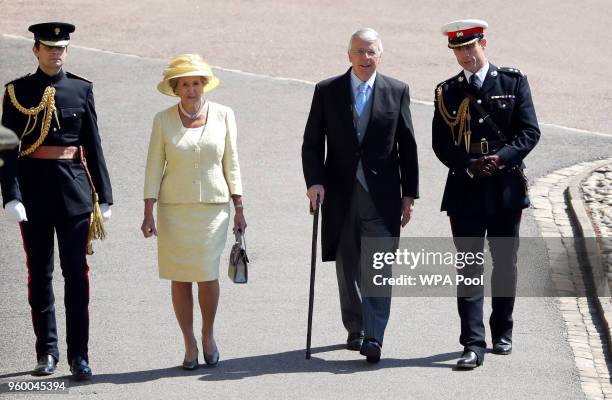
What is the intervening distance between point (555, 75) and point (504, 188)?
11403mm

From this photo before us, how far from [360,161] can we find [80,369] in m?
2.21

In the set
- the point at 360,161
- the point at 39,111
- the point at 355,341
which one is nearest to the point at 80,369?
the point at 39,111

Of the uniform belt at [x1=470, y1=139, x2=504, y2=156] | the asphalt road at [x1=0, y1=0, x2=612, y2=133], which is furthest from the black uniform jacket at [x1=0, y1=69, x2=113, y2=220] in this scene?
the asphalt road at [x1=0, y1=0, x2=612, y2=133]

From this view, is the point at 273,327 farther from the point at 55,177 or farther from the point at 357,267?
the point at 55,177

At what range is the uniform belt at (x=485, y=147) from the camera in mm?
9109

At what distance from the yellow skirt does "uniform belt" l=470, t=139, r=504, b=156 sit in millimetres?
1692

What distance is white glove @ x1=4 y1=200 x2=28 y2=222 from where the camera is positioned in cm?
838

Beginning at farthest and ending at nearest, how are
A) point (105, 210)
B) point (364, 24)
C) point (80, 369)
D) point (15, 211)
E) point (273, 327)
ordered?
point (364, 24)
point (273, 327)
point (105, 210)
point (80, 369)
point (15, 211)

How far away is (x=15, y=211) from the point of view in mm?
8383

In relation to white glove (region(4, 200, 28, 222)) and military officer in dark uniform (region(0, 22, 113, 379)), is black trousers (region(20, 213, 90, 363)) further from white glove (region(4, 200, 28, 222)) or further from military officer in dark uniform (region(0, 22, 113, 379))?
white glove (region(4, 200, 28, 222))

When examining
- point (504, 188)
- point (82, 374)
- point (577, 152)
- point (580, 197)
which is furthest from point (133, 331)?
point (577, 152)

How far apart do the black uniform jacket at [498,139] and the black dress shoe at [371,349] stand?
1.01 meters

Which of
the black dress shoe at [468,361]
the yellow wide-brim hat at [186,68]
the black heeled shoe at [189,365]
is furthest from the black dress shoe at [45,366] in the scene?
the black dress shoe at [468,361]

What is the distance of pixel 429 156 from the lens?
15.3 metres
